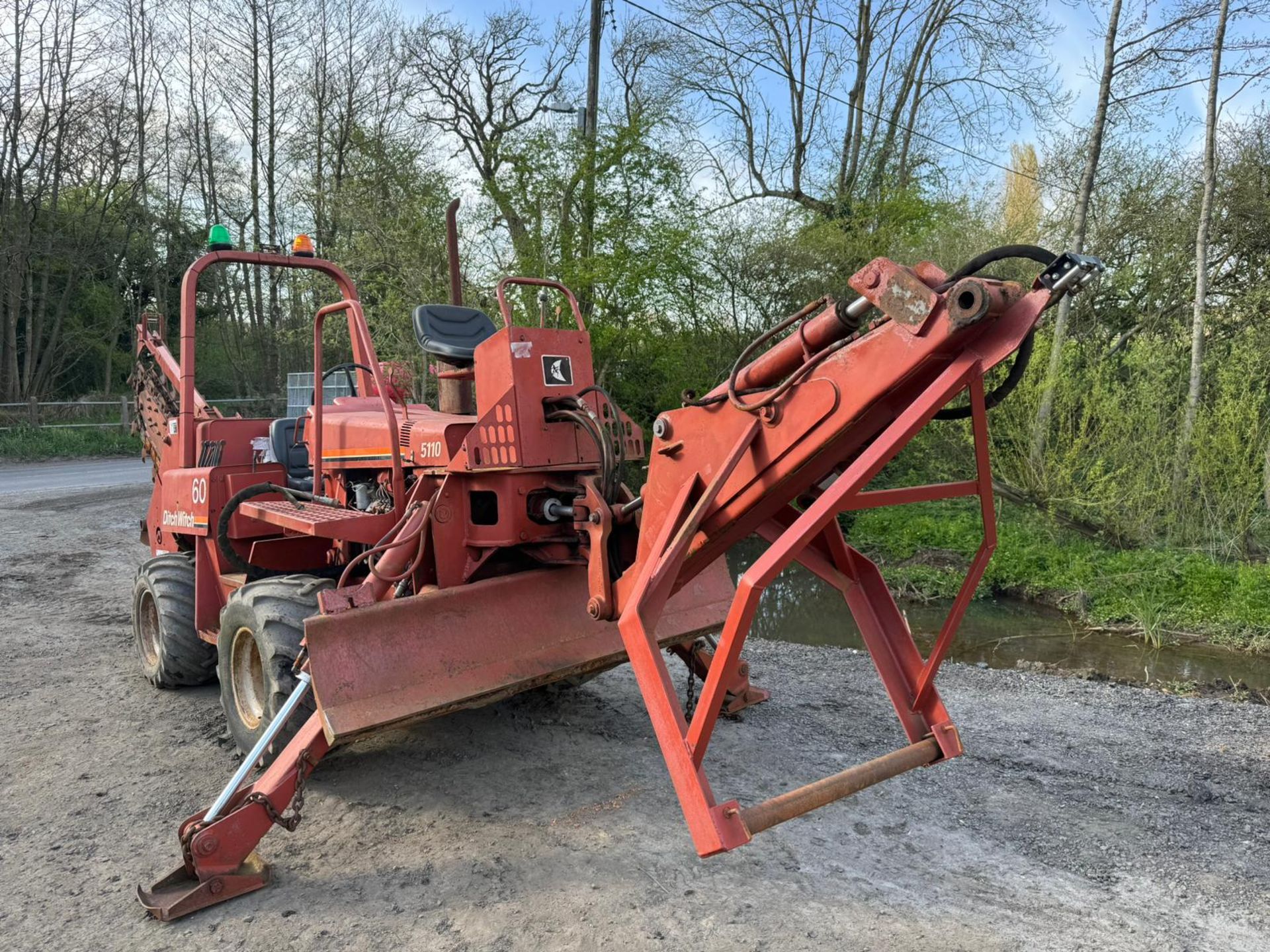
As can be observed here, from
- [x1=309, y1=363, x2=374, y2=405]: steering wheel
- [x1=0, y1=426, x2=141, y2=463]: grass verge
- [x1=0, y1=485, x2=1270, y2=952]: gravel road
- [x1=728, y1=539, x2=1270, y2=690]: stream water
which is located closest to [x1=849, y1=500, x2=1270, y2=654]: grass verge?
[x1=728, y1=539, x2=1270, y2=690]: stream water

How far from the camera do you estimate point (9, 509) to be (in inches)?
472

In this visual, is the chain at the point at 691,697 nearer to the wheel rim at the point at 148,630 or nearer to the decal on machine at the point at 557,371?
the decal on machine at the point at 557,371

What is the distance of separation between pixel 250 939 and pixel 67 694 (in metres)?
3.11

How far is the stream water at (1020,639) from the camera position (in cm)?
740

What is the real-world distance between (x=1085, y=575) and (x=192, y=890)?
8.94 metres

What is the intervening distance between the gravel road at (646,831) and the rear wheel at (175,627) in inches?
5.6

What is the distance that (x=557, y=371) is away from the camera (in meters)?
4.06

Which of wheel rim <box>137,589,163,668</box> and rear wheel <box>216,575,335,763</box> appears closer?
rear wheel <box>216,575,335,763</box>

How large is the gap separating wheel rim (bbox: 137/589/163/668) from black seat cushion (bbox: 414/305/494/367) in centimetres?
245

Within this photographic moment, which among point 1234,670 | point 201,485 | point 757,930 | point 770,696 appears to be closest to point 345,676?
point 757,930

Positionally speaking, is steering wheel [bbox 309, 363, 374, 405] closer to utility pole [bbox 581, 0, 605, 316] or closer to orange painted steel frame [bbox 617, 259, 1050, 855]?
orange painted steel frame [bbox 617, 259, 1050, 855]

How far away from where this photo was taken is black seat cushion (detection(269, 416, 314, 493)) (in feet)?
18.0

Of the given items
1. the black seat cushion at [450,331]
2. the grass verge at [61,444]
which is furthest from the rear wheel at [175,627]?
the grass verge at [61,444]

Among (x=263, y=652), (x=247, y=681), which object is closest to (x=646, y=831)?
(x=263, y=652)
